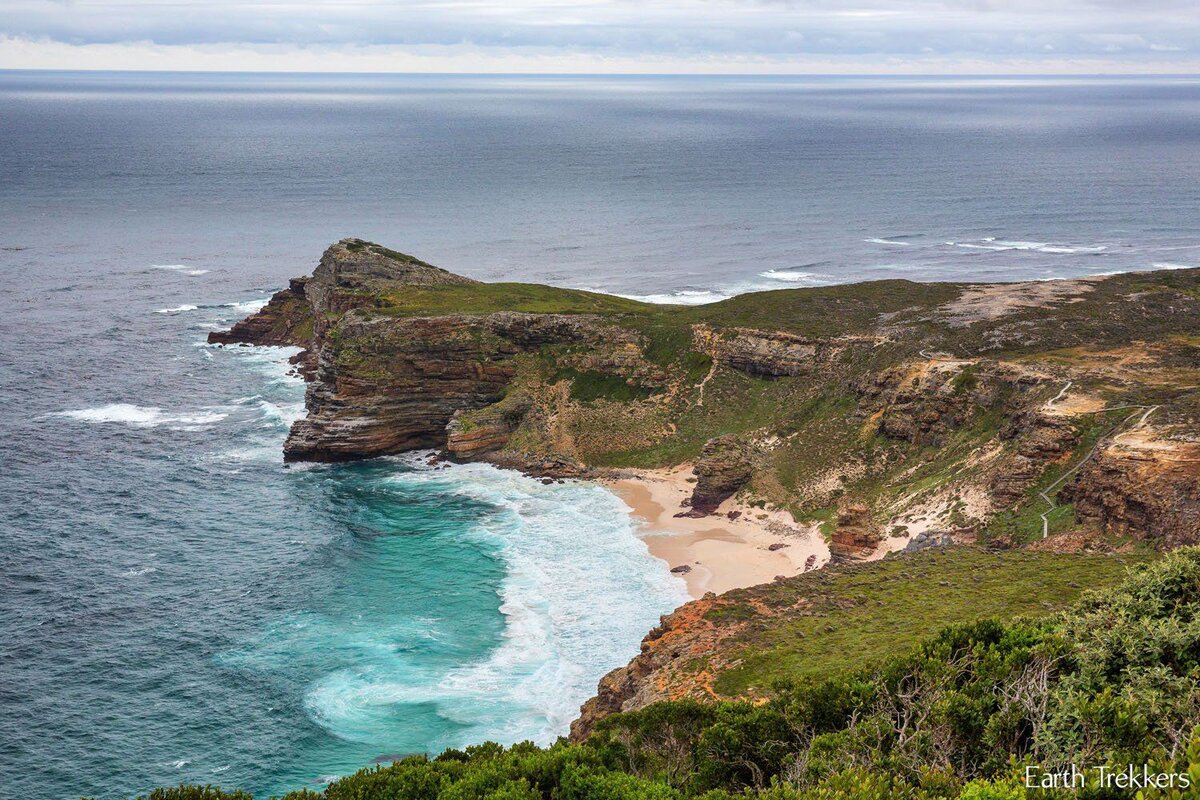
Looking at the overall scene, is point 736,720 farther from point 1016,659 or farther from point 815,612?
point 815,612

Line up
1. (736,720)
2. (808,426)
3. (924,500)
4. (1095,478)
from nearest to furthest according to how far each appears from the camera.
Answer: (736,720) → (1095,478) → (924,500) → (808,426)

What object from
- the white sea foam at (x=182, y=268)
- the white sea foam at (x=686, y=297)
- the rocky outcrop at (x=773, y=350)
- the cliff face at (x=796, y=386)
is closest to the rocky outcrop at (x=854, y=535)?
the cliff face at (x=796, y=386)

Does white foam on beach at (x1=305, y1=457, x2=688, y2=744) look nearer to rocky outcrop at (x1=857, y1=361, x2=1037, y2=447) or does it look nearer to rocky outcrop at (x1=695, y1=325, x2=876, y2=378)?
rocky outcrop at (x1=695, y1=325, x2=876, y2=378)

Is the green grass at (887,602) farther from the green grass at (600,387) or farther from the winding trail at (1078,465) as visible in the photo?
the green grass at (600,387)

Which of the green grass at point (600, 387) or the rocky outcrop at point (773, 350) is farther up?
the rocky outcrop at point (773, 350)

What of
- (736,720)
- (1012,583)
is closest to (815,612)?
(1012,583)

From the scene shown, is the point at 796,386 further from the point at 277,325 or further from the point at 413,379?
the point at 277,325

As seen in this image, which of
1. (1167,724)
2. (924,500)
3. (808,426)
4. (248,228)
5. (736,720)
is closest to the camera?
(1167,724)
